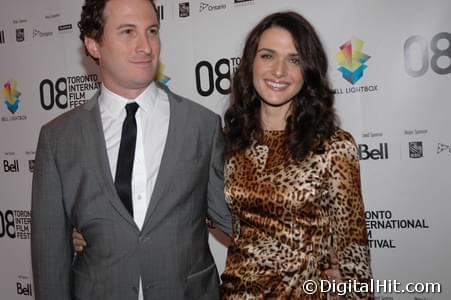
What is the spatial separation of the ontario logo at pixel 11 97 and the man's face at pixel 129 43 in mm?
2287

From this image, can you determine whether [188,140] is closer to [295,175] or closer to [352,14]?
[295,175]

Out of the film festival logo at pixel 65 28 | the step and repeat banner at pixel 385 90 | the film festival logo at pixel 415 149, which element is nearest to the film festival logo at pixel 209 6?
the step and repeat banner at pixel 385 90

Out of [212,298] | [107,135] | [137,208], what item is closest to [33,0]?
[107,135]

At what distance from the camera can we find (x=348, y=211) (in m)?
1.68

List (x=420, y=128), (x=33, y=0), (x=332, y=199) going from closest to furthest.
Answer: (x=332, y=199)
(x=420, y=128)
(x=33, y=0)

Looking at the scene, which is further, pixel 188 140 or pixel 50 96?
pixel 50 96

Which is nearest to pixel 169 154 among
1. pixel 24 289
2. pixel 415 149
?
pixel 415 149

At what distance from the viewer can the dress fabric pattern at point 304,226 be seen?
5.52 ft

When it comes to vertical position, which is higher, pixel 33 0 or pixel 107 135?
pixel 33 0

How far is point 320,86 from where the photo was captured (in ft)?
6.12

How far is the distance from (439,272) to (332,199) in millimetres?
1557

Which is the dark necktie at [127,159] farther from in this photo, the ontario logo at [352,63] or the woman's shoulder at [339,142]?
the ontario logo at [352,63]

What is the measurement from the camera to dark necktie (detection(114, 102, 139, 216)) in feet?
5.80

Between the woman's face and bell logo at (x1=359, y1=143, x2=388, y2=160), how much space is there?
1.25 meters
